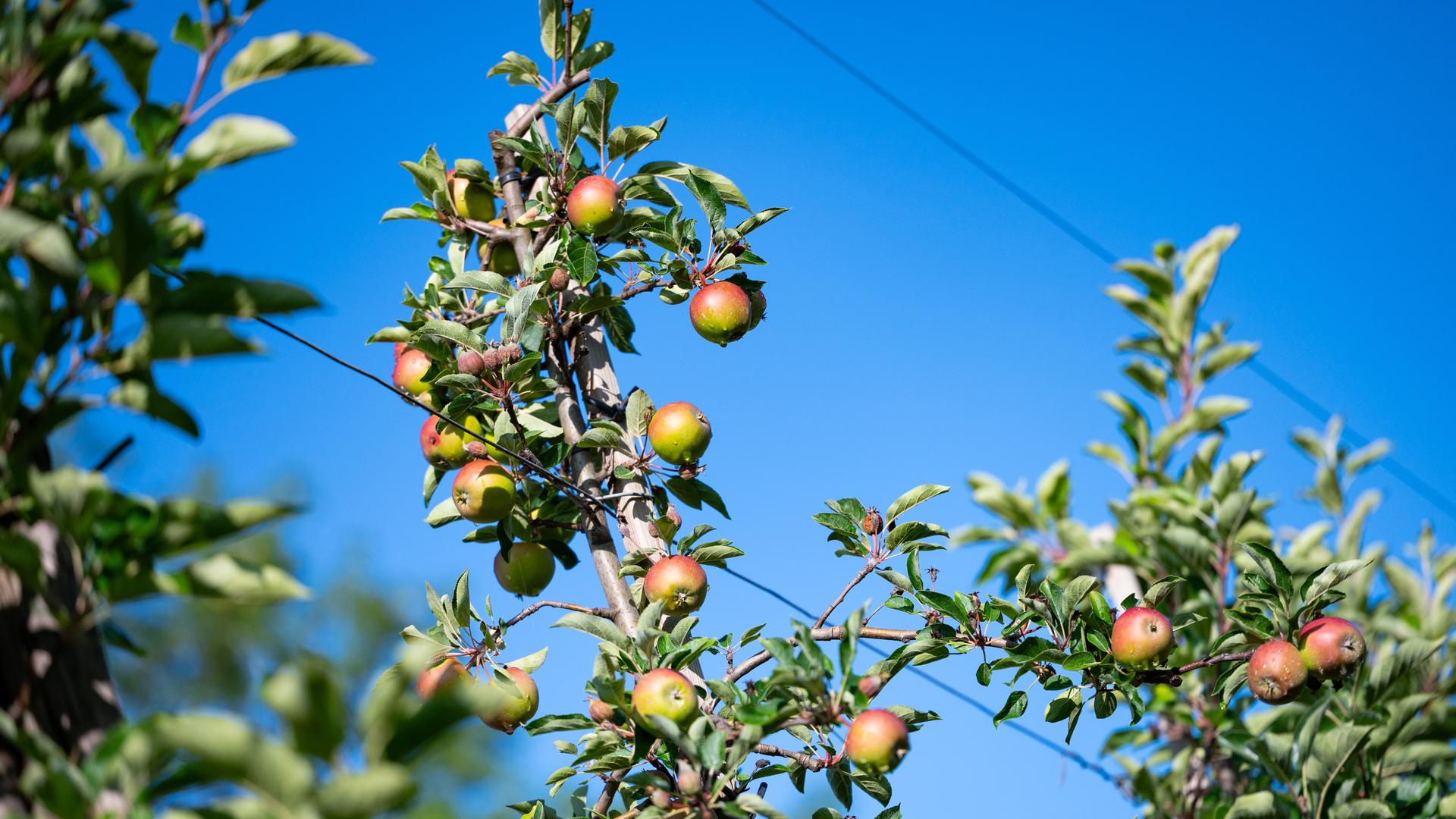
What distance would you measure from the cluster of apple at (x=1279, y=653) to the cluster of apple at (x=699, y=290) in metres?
0.96

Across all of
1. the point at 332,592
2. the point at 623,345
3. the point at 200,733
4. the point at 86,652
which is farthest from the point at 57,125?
the point at 332,592

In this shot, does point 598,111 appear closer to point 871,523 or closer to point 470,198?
point 470,198

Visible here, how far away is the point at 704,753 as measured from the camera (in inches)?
69.0

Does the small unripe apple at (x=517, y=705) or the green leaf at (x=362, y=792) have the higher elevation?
the small unripe apple at (x=517, y=705)

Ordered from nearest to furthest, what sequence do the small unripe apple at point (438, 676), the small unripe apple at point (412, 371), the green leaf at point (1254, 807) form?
the green leaf at point (1254, 807), the small unripe apple at point (438, 676), the small unripe apple at point (412, 371)

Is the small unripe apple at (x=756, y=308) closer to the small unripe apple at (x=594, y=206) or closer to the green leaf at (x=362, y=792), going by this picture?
the small unripe apple at (x=594, y=206)

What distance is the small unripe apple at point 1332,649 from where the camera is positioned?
220 cm

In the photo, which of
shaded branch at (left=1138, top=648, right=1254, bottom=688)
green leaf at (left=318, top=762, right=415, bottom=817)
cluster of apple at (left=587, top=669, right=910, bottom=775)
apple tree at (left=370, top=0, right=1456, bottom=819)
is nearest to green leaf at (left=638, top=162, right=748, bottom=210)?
apple tree at (left=370, top=0, right=1456, bottom=819)

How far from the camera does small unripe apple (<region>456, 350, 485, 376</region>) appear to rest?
2.21 metres

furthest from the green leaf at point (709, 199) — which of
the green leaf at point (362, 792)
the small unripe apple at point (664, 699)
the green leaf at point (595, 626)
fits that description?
the green leaf at point (362, 792)

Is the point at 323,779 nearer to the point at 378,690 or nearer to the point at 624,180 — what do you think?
the point at 378,690

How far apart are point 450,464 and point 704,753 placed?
99cm

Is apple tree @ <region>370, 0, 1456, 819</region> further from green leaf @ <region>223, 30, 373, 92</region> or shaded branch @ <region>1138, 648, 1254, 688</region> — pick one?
green leaf @ <region>223, 30, 373, 92</region>

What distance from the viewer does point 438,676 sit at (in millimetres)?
2227
